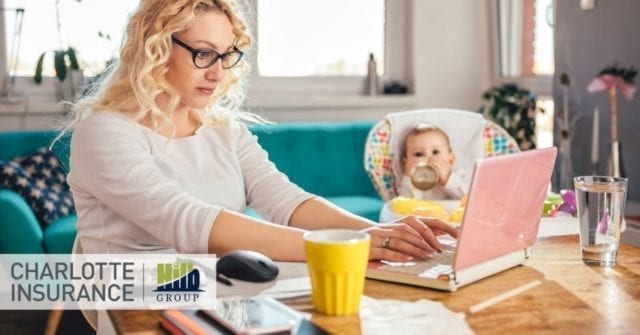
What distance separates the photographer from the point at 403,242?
4.12 feet

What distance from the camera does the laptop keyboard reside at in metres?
1.14

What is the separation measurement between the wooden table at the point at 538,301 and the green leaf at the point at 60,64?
2933 mm

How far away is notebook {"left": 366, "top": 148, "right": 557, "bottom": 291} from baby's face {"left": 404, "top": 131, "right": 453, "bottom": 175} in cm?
140

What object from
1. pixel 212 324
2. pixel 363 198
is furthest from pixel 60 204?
pixel 212 324

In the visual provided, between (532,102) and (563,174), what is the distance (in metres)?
0.57

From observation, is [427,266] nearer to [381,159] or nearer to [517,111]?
[381,159]

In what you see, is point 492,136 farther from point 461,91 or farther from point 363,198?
point 461,91

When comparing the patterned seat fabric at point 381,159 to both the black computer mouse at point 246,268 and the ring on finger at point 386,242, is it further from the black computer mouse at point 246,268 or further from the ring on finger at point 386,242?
the black computer mouse at point 246,268

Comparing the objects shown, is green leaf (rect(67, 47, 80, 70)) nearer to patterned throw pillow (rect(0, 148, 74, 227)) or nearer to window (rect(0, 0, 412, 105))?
window (rect(0, 0, 412, 105))

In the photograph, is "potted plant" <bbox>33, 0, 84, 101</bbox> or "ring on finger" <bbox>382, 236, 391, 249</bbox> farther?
"potted plant" <bbox>33, 0, 84, 101</bbox>

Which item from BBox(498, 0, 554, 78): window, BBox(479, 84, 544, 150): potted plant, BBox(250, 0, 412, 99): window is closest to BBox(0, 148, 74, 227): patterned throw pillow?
BBox(250, 0, 412, 99): window

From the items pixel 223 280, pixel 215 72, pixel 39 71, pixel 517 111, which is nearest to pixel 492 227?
pixel 223 280

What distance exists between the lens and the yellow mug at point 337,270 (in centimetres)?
96

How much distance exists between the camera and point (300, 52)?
175 inches
